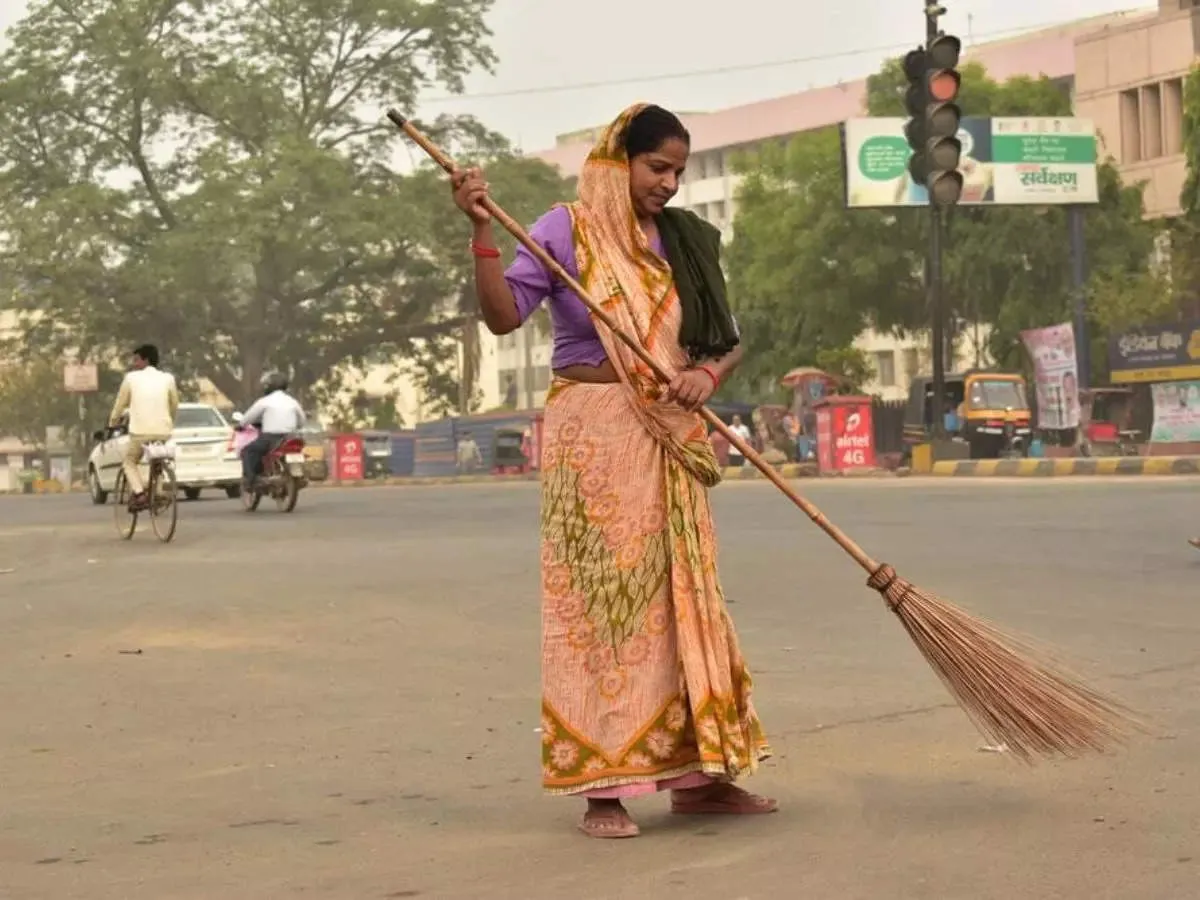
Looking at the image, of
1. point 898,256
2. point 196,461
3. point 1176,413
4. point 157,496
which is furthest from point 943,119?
point 898,256

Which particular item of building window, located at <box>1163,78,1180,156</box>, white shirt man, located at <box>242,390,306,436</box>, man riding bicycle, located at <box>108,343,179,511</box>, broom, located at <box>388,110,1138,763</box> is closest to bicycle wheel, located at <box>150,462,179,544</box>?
man riding bicycle, located at <box>108,343,179,511</box>

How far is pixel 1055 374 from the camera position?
151 feet

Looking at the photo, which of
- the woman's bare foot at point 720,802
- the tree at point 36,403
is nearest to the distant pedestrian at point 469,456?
the tree at point 36,403

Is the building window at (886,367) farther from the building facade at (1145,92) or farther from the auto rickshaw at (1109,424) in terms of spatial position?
the auto rickshaw at (1109,424)

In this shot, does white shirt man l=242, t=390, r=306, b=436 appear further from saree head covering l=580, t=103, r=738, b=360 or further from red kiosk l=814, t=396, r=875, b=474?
saree head covering l=580, t=103, r=738, b=360

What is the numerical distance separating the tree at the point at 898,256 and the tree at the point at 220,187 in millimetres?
8831

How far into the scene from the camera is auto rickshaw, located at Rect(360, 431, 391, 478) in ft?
206

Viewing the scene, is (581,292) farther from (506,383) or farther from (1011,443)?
(506,383)

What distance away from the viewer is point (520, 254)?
5809 millimetres

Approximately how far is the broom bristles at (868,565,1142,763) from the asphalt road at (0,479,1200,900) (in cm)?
13

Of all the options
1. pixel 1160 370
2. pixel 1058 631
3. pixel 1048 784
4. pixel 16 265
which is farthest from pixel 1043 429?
pixel 1048 784

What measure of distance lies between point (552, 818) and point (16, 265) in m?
57.4

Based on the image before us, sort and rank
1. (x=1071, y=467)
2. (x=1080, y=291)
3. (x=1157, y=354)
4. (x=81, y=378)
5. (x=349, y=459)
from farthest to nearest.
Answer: (x=81, y=378) → (x=349, y=459) → (x=1080, y=291) → (x=1157, y=354) → (x=1071, y=467)

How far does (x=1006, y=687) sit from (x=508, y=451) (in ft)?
171
